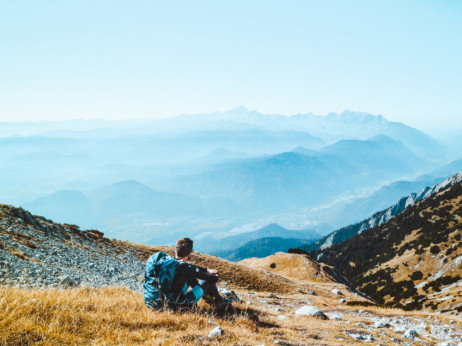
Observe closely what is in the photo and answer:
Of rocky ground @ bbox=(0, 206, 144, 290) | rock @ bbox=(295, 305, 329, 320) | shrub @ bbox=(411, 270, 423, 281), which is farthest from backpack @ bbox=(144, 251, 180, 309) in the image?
shrub @ bbox=(411, 270, 423, 281)

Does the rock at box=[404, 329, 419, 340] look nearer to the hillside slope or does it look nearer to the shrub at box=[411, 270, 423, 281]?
the hillside slope

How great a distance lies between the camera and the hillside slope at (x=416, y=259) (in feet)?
238

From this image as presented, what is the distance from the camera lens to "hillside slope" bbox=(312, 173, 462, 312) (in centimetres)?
7245

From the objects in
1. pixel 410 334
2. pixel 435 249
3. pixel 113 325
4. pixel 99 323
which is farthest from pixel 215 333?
pixel 435 249

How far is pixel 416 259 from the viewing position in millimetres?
99312

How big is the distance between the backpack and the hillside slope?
53.0 metres

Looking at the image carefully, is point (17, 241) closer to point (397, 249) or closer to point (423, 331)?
point (423, 331)

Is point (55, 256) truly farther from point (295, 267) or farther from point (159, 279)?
point (295, 267)

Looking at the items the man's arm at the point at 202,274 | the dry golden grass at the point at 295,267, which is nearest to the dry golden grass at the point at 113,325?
the man's arm at the point at 202,274

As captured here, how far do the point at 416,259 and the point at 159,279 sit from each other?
376ft

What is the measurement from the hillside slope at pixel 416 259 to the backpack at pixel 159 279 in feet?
174

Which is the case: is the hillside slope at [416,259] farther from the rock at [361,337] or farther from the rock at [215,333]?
the rock at [215,333]

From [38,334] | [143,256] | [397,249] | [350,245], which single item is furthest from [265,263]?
[350,245]

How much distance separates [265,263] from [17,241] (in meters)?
44.6
